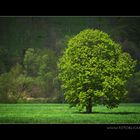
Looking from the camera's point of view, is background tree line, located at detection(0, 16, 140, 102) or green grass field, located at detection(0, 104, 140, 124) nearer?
green grass field, located at detection(0, 104, 140, 124)

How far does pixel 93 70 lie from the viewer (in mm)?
8695

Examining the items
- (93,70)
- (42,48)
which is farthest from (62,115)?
(42,48)

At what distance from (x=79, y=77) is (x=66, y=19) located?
115 cm

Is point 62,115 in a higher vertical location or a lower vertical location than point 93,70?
lower

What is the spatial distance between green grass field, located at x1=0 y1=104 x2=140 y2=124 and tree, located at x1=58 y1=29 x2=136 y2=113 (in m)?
0.17

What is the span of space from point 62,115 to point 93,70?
1.05m

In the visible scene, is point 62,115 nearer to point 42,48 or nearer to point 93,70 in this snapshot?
point 93,70

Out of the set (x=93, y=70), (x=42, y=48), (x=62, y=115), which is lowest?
(x=62, y=115)

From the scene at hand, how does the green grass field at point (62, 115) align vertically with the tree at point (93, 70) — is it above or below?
below

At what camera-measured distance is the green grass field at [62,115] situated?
8.50 meters

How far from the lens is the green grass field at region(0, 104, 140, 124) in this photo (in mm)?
8496

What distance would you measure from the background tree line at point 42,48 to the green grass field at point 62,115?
183 millimetres

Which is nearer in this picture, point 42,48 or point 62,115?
point 62,115
